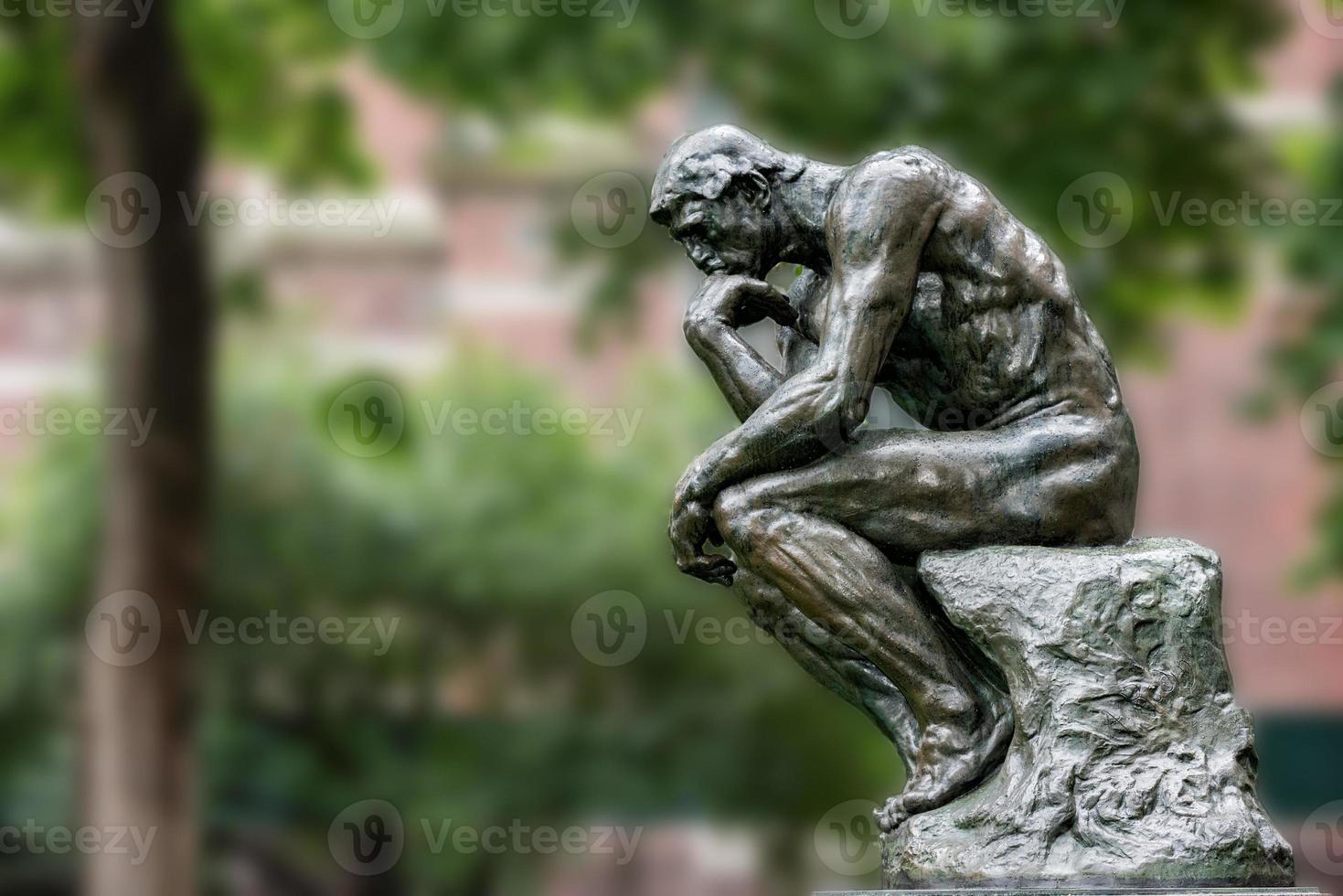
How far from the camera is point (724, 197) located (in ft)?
19.1

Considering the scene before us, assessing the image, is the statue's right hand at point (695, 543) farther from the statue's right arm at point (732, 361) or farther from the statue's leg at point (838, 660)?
the statue's right arm at point (732, 361)

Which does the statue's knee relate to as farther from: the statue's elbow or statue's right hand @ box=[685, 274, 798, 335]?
statue's right hand @ box=[685, 274, 798, 335]

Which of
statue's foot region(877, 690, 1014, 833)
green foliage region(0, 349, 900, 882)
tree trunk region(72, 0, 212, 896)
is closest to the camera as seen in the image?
statue's foot region(877, 690, 1014, 833)

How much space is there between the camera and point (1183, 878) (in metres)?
5.17

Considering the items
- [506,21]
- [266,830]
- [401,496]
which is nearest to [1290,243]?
[506,21]

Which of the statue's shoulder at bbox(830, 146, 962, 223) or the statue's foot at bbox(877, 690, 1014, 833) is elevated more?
the statue's shoulder at bbox(830, 146, 962, 223)

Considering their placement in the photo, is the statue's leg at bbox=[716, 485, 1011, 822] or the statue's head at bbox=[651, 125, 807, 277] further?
the statue's head at bbox=[651, 125, 807, 277]

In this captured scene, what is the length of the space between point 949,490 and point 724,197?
3.72ft

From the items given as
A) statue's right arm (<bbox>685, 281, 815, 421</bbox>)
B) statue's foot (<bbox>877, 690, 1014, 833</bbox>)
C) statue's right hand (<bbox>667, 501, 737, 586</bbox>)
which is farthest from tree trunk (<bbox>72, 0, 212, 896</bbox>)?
statue's foot (<bbox>877, 690, 1014, 833</bbox>)

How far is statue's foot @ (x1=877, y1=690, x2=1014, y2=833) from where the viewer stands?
5.49 metres

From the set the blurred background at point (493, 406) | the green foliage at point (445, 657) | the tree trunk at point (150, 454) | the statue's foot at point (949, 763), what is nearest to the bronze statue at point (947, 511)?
the statue's foot at point (949, 763)

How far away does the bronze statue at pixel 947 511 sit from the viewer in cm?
531

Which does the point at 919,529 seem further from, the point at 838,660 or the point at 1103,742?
the point at 1103,742

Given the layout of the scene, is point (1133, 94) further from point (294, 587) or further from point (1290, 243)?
point (294, 587)
